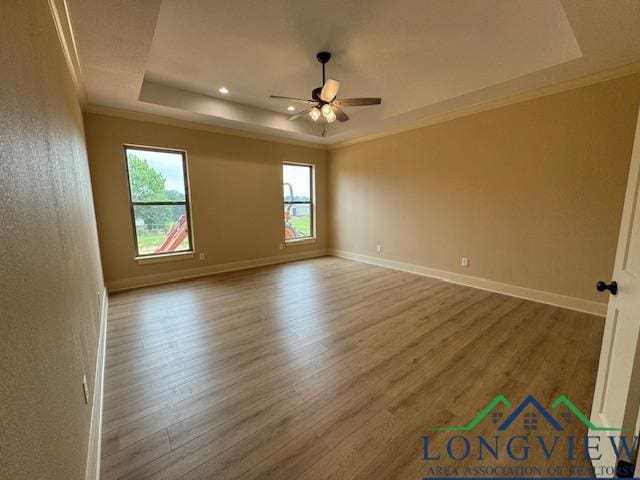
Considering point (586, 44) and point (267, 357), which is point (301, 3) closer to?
point (586, 44)

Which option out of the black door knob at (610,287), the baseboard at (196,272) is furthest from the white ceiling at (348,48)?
the baseboard at (196,272)

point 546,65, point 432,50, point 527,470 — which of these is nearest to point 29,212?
point 527,470

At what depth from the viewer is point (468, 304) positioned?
3344 mm

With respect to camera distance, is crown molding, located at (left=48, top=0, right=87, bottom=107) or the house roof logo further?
crown molding, located at (left=48, top=0, right=87, bottom=107)

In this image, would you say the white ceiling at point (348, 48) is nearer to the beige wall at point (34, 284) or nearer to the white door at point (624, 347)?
the beige wall at point (34, 284)

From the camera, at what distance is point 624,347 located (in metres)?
1.11

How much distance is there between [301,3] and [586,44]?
250 cm

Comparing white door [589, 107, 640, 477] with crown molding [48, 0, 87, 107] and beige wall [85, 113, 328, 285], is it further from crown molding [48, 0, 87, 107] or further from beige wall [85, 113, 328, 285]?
beige wall [85, 113, 328, 285]

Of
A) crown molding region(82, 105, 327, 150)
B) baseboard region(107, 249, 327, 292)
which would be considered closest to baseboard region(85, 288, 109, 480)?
baseboard region(107, 249, 327, 292)

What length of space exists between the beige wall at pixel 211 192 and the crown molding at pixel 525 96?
235 centimetres

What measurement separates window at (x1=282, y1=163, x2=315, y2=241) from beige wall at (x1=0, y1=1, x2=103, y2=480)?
4.55 m

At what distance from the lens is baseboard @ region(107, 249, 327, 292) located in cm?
402

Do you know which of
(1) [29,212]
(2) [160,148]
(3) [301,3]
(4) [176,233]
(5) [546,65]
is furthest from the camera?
(4) [176,233]

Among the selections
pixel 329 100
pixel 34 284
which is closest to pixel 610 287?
pixel 34 284
